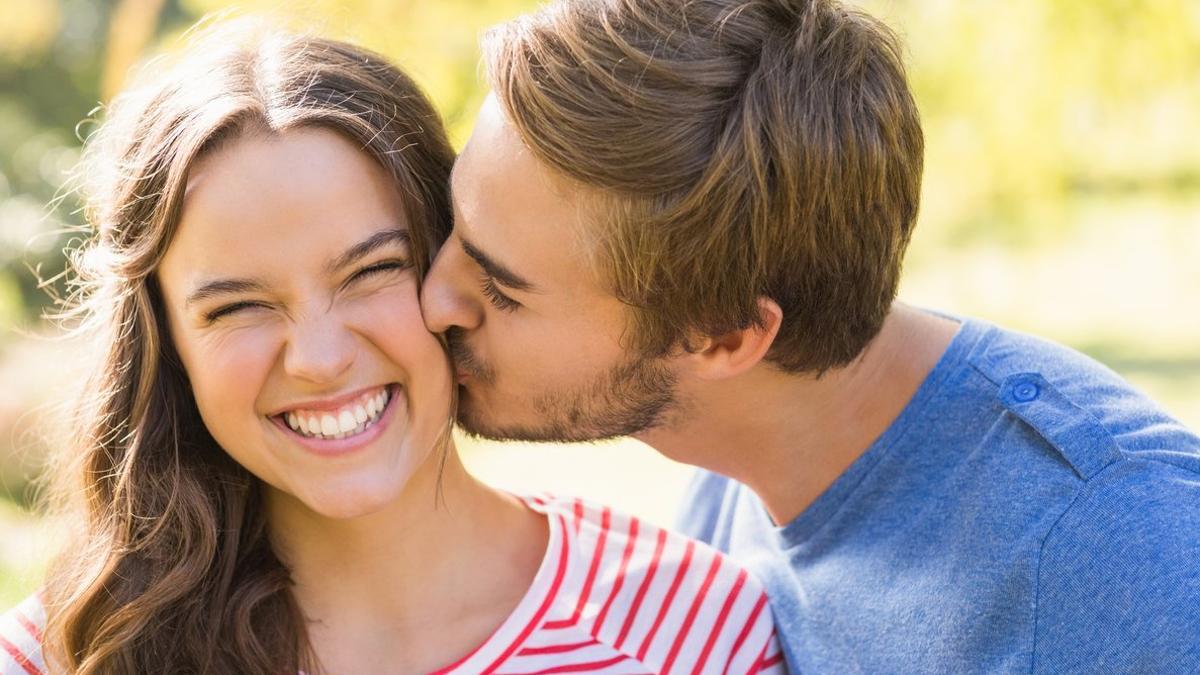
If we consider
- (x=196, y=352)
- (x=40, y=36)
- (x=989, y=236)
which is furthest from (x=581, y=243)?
(x=40, y=36)

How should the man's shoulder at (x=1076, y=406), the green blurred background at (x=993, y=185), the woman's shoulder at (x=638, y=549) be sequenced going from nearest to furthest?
the man's shoulder at (x=1076, y=406)
the woman's shoulder at (x=638, y=549)
the green blurred background at (x=993, y=185)

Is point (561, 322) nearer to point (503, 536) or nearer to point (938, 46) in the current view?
point (503, 536)

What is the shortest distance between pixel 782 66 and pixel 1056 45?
16.6 ft

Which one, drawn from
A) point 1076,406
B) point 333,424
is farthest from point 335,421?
point 1076,406

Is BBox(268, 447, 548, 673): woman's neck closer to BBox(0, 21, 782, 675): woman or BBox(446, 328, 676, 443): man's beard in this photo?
BBox(0, 21, 782, 675): woman

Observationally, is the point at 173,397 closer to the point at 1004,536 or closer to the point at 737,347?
the point at 737,347

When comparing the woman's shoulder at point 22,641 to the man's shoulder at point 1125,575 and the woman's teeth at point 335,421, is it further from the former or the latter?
the man's shoulder at point 1125,575

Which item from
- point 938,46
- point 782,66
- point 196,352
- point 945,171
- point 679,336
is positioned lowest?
point 945,171

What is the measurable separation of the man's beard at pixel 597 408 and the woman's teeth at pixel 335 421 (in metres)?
0.29

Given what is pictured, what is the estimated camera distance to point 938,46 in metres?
7.65

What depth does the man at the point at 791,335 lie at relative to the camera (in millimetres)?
2035

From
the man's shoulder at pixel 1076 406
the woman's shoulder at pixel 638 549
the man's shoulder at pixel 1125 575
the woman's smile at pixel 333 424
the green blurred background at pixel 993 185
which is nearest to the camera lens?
the man's shoulder at pixel 1125 575

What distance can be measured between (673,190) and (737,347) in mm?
327

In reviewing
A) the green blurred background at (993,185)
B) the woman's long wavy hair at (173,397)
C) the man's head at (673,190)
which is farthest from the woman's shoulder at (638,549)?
the green blurred background at (993,185)
